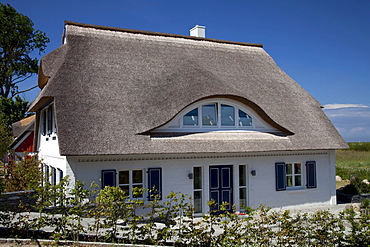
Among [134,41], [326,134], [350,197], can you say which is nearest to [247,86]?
[326,134]

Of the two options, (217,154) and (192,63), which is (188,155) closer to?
(217,154)

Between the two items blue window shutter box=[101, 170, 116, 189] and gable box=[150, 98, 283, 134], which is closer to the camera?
Answer: blue window shutter box=[101, 170, 116, 189]

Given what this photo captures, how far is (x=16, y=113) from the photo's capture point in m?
30.3

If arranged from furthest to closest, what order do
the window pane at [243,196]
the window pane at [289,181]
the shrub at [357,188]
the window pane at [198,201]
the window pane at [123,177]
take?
1. the shrub at [357,188]
2. the window pane at [289,181]
3. the window pane at [243,196]
4. the window pane at [198,201]
5. the window pane at [123,177]

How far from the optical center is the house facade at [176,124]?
11889 millimetres

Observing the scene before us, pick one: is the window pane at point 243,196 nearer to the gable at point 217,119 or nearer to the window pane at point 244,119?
the gable at point 217,119

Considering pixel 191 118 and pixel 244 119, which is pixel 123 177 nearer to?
pixel 191 118

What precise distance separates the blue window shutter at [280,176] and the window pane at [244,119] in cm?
204

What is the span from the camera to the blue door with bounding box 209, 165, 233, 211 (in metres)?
13.6

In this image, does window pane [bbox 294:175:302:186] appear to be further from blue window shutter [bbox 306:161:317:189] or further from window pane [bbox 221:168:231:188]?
window pane [bbox 221:168:231:188]

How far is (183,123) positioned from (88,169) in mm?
3857

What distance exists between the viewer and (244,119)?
571 inches

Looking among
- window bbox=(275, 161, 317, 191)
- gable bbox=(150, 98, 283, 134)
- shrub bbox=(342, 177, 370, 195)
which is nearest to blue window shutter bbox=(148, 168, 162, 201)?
gable bbox=(150, 98, 283, 134)

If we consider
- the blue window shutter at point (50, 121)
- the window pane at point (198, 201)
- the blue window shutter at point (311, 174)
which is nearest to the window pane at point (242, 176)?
the window pane at point (198, 201)
